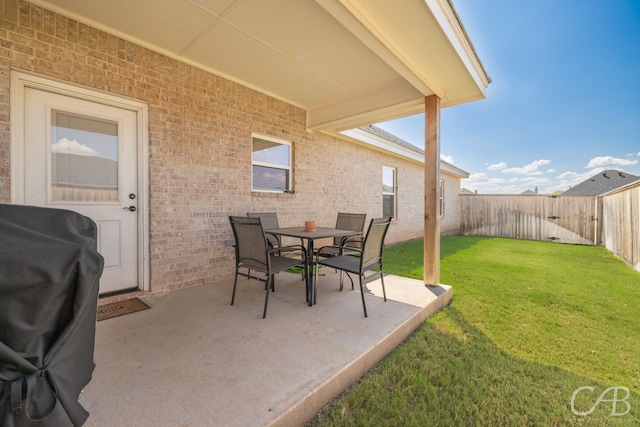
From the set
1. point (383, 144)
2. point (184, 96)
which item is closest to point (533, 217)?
point (383, 144)

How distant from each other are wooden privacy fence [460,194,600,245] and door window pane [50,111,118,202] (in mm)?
12857

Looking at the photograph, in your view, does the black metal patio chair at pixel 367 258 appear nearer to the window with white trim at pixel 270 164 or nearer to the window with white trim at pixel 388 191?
the window with white trim at pixel 270 164

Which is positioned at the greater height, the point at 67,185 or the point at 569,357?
the point at 67,185

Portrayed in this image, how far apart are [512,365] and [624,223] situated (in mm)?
A: 6948

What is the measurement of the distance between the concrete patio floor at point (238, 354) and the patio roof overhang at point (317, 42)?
9.18 feet

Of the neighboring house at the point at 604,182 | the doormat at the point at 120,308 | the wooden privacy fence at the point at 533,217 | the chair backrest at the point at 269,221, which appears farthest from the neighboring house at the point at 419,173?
the neighboring house at the point at 604,182

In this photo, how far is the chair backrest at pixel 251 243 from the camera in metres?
2.62

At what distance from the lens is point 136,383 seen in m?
1.61

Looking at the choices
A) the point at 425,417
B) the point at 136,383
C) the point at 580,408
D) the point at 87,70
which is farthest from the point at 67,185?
the point at 580,408

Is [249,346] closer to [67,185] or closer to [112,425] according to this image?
[112,425]

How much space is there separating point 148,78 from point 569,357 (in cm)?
522

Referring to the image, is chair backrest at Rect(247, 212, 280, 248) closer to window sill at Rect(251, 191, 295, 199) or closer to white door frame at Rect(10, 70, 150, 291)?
window sill at Rect(251, 191, 295, 199)

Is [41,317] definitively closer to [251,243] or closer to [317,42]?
[251,243]

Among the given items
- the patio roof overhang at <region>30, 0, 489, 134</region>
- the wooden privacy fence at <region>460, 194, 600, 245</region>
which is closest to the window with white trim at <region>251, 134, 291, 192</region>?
the patio roof overhang at <region>30, 0, 489, 134</region>
